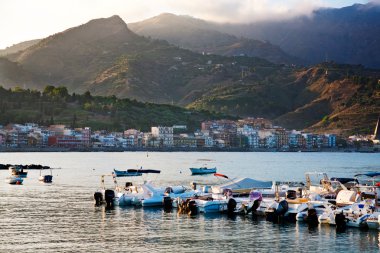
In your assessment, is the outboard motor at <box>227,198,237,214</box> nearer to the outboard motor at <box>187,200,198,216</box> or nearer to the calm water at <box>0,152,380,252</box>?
the calm water at <box>0,152,380,252</box>

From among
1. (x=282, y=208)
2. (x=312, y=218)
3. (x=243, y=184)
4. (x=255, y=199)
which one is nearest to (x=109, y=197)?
(x=255, y=199)

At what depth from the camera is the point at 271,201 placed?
46.7 metres

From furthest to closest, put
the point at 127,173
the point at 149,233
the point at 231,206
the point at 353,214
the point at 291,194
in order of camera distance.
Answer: the point at 127,173, the point at 291,194, the point at 231,206, the point at 353,214, the point at 149,233

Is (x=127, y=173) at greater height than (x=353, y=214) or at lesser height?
greater

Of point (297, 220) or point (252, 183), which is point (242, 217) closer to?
point (297, 220)

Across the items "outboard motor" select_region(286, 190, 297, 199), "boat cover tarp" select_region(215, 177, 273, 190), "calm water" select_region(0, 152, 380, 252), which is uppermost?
"boat cover tarp" select_region(215, 177, 273, 190)

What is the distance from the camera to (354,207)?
→ 41.8m

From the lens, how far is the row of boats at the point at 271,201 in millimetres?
41562

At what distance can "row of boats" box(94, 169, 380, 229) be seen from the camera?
1636 inches

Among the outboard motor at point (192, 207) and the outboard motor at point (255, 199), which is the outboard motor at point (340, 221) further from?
the outboard motor at point (192, 207)

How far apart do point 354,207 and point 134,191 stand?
18.3 metres

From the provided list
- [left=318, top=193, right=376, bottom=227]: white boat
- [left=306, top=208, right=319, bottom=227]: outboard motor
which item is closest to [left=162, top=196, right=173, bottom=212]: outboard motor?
[left=306, top=208, right=319, bottom=227]: outboard motor

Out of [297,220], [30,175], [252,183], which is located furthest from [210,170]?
[297,220]

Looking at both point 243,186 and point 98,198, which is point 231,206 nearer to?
point 243,186
